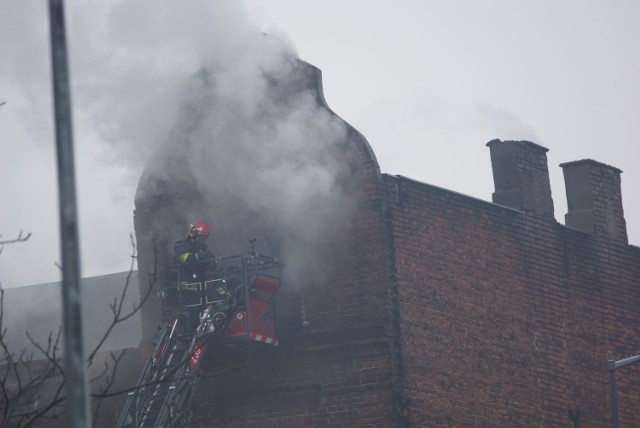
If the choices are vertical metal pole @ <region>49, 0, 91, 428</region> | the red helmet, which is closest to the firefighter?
the red helmet

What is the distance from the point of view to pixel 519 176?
18.6 metres

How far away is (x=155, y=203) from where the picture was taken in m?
17.5

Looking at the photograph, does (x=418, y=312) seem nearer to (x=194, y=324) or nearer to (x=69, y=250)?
(x=194, y=324)

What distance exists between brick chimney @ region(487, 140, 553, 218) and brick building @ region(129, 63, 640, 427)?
0.07ft

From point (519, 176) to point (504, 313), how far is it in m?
2.18

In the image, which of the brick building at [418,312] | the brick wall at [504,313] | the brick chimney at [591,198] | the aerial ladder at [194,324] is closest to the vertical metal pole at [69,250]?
the aerial ladder at [194,324]

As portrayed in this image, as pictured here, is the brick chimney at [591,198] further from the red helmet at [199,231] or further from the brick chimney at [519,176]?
the red helmet at [199,231]

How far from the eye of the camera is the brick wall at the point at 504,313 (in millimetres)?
16391

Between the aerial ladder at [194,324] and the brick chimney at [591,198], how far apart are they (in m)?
6.03

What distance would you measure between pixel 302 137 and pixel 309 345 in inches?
108

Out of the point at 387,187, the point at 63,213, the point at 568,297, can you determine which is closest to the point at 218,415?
the point at 387,187

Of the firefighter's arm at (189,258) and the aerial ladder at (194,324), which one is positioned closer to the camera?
the aerial ladder at (194,324)

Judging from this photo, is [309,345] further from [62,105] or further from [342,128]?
[62,105]

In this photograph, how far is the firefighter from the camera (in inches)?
607
